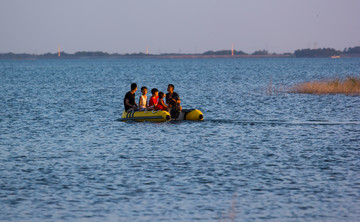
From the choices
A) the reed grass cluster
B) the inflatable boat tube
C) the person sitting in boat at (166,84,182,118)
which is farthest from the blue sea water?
the reed grass cluster

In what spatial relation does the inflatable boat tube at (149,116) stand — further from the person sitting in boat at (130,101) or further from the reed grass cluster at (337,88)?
the reed grass cluster at (337,88)

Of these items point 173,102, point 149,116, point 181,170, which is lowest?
point 181,170

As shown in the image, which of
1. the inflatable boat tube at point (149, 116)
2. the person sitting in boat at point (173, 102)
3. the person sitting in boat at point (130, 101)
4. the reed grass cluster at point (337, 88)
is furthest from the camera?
the reed grass cluster at point (337, 88)

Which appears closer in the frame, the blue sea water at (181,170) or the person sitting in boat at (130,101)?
the blue sea water at (181,170)

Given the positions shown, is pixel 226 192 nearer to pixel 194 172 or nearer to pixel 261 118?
pixel 194 172

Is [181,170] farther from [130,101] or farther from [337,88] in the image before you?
[337,88]

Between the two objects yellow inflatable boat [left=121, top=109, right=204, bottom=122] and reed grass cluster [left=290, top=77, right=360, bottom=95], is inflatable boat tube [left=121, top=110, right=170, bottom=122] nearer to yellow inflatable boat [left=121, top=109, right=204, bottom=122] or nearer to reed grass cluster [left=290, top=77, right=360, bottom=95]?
yellow inflatable boat [left=121, top=109, right=204, bottom=122]

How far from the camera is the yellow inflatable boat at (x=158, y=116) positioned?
23.1 m

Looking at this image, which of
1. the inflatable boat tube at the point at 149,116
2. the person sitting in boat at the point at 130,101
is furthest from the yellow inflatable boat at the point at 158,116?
the person sitting in boat at the point at 130,101

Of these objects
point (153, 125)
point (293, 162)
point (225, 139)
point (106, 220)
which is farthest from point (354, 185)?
point (153, 125)

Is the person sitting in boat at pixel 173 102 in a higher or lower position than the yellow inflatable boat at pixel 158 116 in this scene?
higher

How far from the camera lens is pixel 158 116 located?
23203mm

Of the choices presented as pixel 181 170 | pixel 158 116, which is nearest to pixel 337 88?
pixel 158 116

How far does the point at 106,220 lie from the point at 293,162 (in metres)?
6.83
